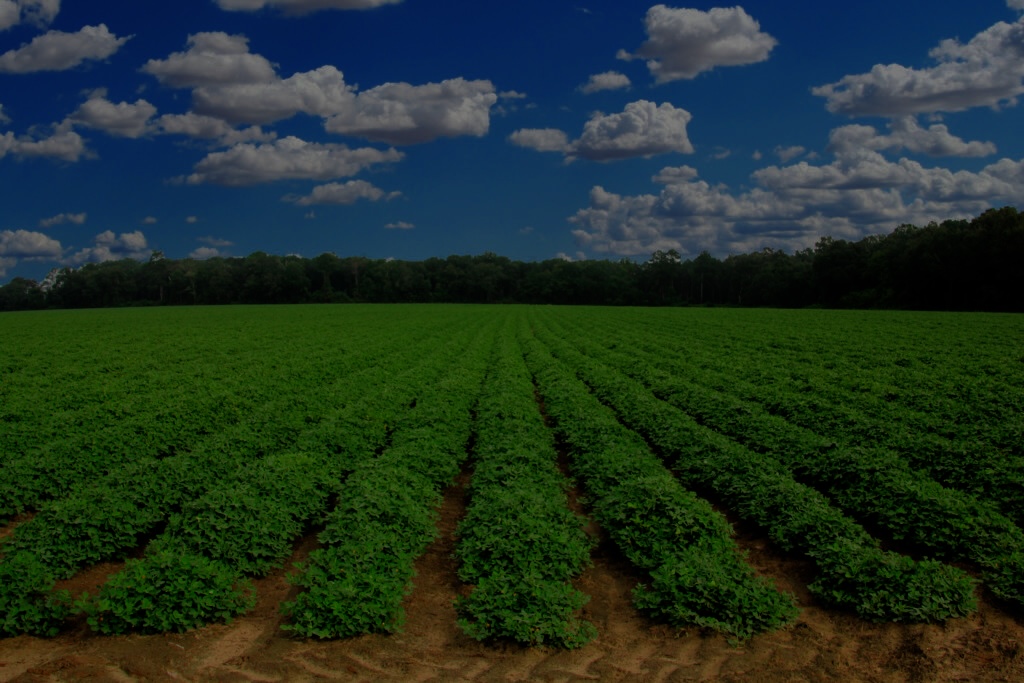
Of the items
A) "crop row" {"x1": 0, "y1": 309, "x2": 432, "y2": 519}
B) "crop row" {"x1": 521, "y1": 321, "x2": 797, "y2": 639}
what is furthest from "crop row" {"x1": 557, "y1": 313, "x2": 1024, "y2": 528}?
"crop row" {"x1": 0, "y1": 309, "x2": 432, "y2": 519}

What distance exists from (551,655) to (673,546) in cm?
232

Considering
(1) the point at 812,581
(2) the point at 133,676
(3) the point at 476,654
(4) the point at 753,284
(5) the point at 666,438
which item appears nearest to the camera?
(2) the point at 133,676

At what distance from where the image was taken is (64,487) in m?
11.1

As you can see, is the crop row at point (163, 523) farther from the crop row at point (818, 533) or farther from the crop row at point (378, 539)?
the crop row at point (818, 533)

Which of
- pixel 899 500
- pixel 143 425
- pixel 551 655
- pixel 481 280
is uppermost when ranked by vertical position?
pixel 481 280

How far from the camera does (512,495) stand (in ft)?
30.9

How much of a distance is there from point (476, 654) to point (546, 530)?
6.44 ft

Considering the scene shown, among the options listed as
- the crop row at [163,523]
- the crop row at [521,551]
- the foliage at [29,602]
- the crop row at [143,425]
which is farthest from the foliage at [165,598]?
the crop row at [143,425]

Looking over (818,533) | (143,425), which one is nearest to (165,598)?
(818,533)

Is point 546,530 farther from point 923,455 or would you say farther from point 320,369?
point 320,369

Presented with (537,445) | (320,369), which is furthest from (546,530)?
(320,369)

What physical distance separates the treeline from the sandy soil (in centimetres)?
9929

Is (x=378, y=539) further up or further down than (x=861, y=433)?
further down

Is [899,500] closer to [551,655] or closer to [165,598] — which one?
[551,655]
